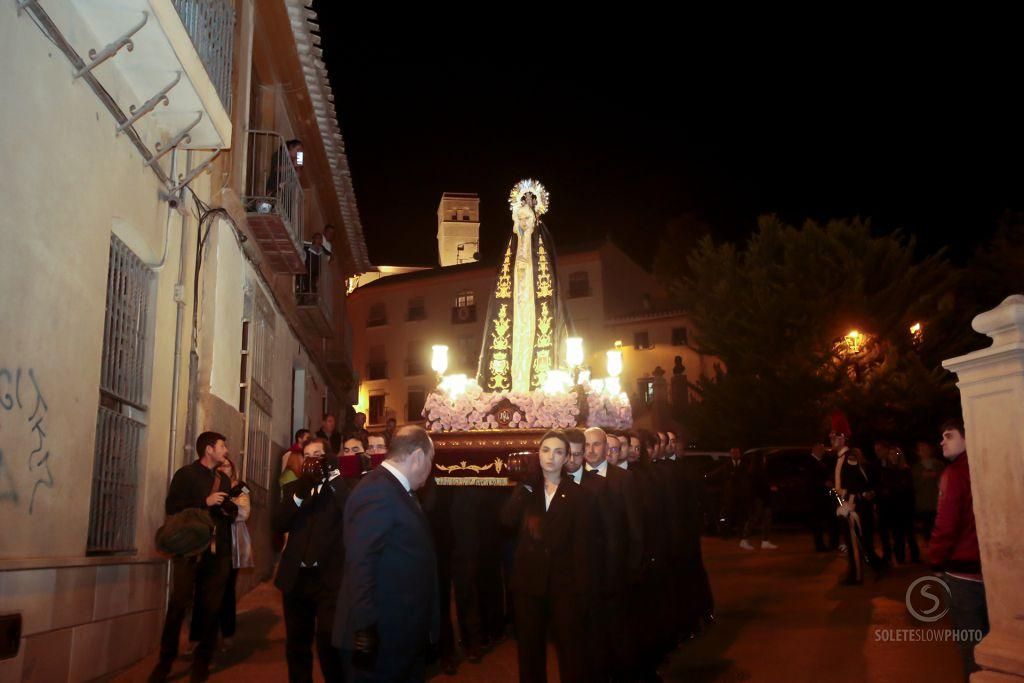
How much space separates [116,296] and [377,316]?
142 ft

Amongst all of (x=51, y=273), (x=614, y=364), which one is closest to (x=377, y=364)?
(x=614, y=364)

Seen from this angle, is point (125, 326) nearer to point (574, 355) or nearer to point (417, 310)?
point (574, 355)

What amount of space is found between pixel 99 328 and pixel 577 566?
396 centimetres

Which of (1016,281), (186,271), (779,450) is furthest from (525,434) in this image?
(1016,281)

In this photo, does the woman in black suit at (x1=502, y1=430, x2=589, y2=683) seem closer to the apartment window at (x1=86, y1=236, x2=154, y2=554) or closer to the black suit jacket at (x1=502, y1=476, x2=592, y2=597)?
the black suit jacket at (x1=502, y1=476, x2=592, y2=597)

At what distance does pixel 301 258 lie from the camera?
1327 centimetres

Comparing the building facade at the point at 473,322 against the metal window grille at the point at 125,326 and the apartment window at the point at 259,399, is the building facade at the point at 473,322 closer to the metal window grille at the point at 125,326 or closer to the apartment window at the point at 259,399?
the apartment window at the point at 259,399

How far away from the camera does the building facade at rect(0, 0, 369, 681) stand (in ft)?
17.8

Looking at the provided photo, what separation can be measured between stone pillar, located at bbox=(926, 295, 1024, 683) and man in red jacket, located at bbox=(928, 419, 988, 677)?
24 cm

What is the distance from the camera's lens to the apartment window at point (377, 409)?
162 ft

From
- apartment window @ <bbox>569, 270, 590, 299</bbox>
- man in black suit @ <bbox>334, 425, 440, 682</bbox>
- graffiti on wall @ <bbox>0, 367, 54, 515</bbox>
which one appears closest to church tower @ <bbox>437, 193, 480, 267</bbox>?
apartment window @ <bbox>569, 270, 590, 299</bbox>

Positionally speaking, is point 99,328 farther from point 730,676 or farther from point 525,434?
point 730,676

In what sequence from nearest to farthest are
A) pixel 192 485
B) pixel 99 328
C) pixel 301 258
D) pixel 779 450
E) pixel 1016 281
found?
pixel 99 328
pixel 192 485
pixel 301 258
pixel 779 450
pixel 1016 281

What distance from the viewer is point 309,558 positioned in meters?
5.73
